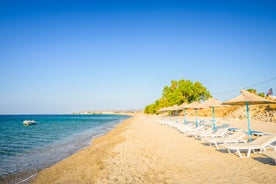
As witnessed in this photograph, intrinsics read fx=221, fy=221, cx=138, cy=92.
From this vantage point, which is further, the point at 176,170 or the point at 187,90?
the point at 187,90

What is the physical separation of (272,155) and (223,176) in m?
1.62

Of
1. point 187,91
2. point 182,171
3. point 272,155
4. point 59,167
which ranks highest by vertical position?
point 187,91

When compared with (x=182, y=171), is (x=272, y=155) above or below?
above

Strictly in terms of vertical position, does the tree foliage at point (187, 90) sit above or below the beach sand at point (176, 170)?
above

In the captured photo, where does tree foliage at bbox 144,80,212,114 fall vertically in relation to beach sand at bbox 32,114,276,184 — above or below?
above

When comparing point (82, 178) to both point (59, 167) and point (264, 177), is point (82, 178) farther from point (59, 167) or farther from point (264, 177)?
point (264, 177)

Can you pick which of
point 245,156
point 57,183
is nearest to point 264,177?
point 245,156

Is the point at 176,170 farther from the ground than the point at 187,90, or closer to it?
closer to it

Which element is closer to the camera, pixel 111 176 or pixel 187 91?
pixel 111 176

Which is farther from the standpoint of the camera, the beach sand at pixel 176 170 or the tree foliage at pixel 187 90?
the tree foliage at pixel 187 90

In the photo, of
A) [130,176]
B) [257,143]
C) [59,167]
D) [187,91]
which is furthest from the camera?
[187,91]

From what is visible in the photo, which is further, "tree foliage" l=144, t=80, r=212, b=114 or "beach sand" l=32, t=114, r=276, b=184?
"tree foliage" l=144, t=80, r=212, b=114

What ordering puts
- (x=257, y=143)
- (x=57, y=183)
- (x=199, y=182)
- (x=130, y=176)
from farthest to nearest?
(x=257, y=143)
(x=57, y=183)
(x=130, y=176)
(x=199, y=182)

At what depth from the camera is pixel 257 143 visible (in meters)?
7.04
